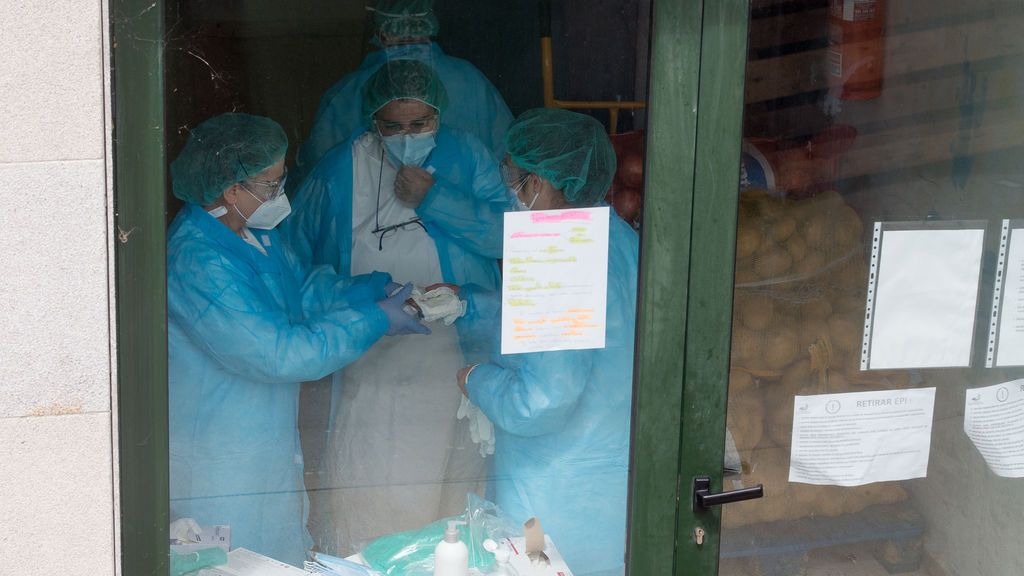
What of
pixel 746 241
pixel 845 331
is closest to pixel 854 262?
pixel 845 331

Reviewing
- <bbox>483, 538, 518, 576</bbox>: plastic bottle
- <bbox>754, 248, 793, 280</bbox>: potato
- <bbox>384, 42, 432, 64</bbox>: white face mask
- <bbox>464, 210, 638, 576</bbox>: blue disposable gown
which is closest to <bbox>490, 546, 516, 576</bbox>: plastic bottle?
<bbox>483, 538, 518, 576</bbox>: plastic bottle

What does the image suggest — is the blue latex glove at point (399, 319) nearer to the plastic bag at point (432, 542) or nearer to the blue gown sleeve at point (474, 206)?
the blue gown sleeve at point (474, 206)

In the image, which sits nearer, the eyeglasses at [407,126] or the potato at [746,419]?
the potato at [746,419]

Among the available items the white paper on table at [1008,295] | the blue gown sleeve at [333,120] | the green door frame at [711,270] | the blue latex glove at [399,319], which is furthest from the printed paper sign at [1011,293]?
the blue gown sleeve at [333,120]

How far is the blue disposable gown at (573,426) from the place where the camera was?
2.28 meters

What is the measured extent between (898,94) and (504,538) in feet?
4.32

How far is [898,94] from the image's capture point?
7.79ft

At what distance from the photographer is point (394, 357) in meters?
2.43

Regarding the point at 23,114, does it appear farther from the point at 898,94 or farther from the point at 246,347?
the point at 898,94

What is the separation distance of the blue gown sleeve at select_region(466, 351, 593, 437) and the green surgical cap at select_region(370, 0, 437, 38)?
2.47ft

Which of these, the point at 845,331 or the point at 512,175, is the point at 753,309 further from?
the point at 512,175

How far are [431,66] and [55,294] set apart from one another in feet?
3.19

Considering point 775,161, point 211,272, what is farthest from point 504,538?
point 775,161

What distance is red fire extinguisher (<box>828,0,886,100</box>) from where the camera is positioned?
7.68 ft
